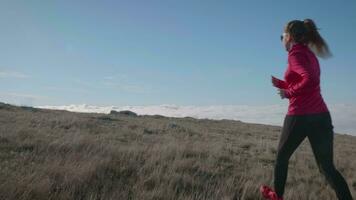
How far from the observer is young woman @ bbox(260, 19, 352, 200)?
15.3 ft

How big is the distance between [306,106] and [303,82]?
0.30 meters

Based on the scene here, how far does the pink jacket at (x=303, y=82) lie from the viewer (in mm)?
4621

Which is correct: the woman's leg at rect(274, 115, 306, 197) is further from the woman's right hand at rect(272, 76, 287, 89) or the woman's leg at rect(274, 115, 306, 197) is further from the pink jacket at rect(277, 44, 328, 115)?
the woman's right hand at rect(272, 76, 287, 89)

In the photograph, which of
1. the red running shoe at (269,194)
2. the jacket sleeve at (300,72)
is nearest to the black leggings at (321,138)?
the jacket sleeve at (300,72)

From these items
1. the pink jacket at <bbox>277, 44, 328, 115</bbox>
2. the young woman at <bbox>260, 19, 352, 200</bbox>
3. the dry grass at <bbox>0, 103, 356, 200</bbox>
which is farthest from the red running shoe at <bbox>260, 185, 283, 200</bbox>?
the pink jacket at <bbox>277, 44, 328, 115</bbox>

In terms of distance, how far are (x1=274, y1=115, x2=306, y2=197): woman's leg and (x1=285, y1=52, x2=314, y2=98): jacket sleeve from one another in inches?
11.3

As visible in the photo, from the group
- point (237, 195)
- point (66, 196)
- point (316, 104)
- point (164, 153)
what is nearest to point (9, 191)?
point (66, 196)

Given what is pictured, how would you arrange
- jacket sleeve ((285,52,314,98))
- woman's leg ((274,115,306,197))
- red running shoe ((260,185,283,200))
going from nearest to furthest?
jacket sleeve ((285,52,314,98)), woman's leg ((274,115,306,197)), red running shoe ((260,185,283,200))

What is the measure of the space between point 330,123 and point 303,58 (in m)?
0.76

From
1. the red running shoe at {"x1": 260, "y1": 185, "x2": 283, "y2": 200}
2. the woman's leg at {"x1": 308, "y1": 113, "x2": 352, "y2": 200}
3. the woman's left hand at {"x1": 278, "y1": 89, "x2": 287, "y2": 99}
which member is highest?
the woman's left hand at {"x1": 278, "y1": 89, "x2": 287, "y2": 99}

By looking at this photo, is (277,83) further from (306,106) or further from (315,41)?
(315,41)

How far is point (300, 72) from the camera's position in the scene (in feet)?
15.3

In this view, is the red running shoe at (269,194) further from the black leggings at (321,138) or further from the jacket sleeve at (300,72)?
the jacket sleeve at (300,72)

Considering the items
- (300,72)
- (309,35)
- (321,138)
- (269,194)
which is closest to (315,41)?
(309,35)
